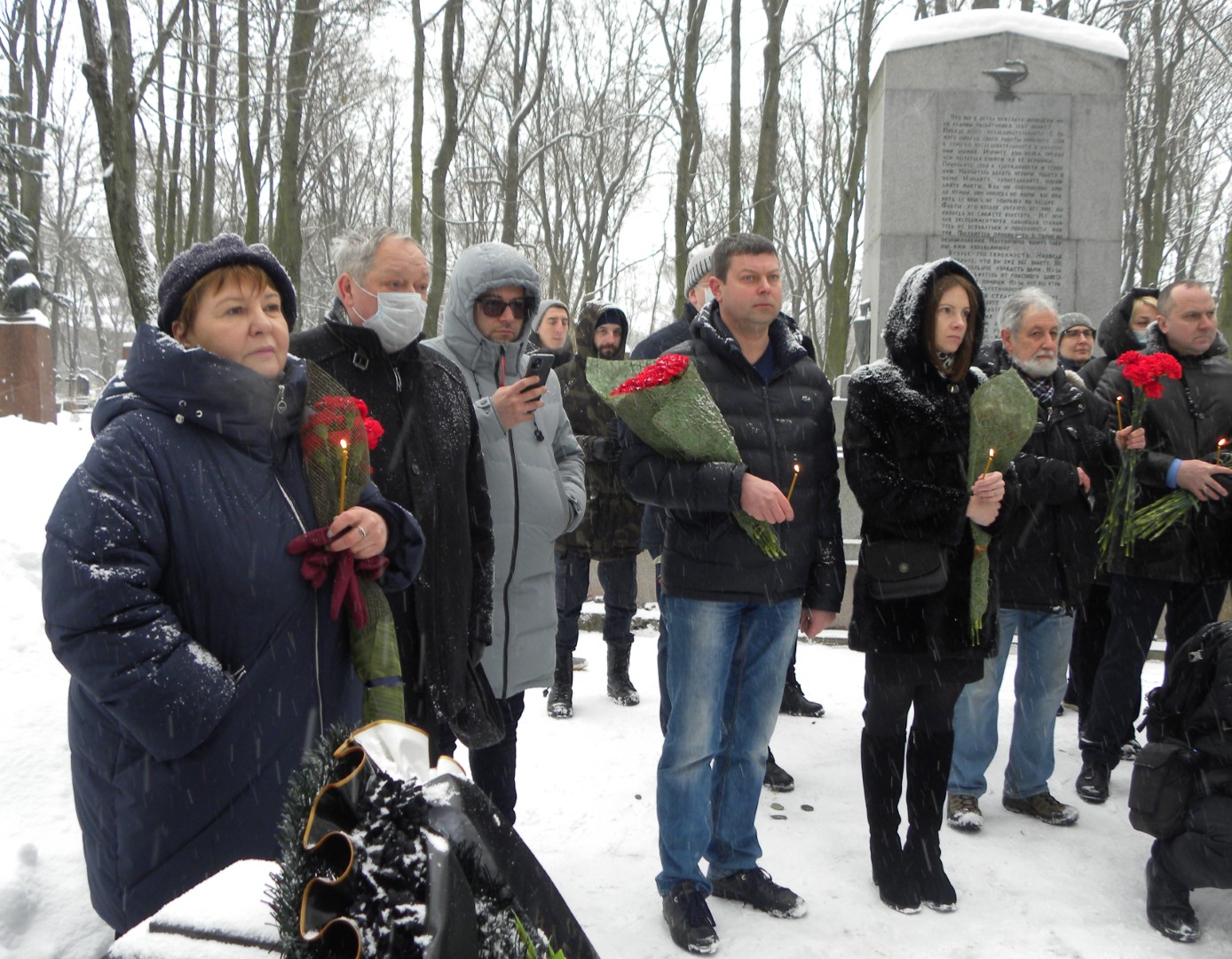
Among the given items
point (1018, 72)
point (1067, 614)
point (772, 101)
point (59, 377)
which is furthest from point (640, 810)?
point (59, 377)

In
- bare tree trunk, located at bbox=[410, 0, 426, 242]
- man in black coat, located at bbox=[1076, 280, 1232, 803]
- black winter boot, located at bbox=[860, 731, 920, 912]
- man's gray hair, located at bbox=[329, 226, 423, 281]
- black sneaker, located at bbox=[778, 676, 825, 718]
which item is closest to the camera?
man's gray hair, located at bbox=[329, 226, 423, 281]

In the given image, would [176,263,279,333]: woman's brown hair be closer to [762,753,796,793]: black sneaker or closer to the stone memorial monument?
[762,753,796,793]: black sneaker

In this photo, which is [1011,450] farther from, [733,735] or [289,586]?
[289,586]

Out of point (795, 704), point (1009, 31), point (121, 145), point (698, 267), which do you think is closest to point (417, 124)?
point (121, 145)

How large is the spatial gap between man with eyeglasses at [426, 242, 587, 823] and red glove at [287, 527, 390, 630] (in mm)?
1065

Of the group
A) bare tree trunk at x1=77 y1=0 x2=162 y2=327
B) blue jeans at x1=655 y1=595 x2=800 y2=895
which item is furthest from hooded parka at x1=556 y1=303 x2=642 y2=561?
bare tree trunk at x1=77 y1=0 x2=162 y2=327

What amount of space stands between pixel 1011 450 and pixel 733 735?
1.32 meters

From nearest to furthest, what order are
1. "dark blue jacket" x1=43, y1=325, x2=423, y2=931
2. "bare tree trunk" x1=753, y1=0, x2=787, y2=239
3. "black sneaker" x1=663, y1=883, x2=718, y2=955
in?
"dark blue jacket" x1=43, y1=325, x2=423, y2=931 < "black sneaker" x1=663, y1=883, x2=718, y2=955 < "bare tree trunk" x1=753, y1=0, x2=787, y2=239

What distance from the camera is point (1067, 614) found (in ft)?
13.3

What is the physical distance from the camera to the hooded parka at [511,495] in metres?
3.17

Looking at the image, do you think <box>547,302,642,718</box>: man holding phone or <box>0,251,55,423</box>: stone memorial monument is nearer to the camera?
<box>547,302,642,718</box>: man holding phone

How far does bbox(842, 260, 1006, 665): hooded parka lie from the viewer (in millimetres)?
3271

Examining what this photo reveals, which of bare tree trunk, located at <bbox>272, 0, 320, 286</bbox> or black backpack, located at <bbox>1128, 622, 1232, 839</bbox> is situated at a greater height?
bare tree trunk, located at <bbox>272, 0, 320, 286</bbox>

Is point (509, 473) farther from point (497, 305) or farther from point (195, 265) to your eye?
point (195, 265)
